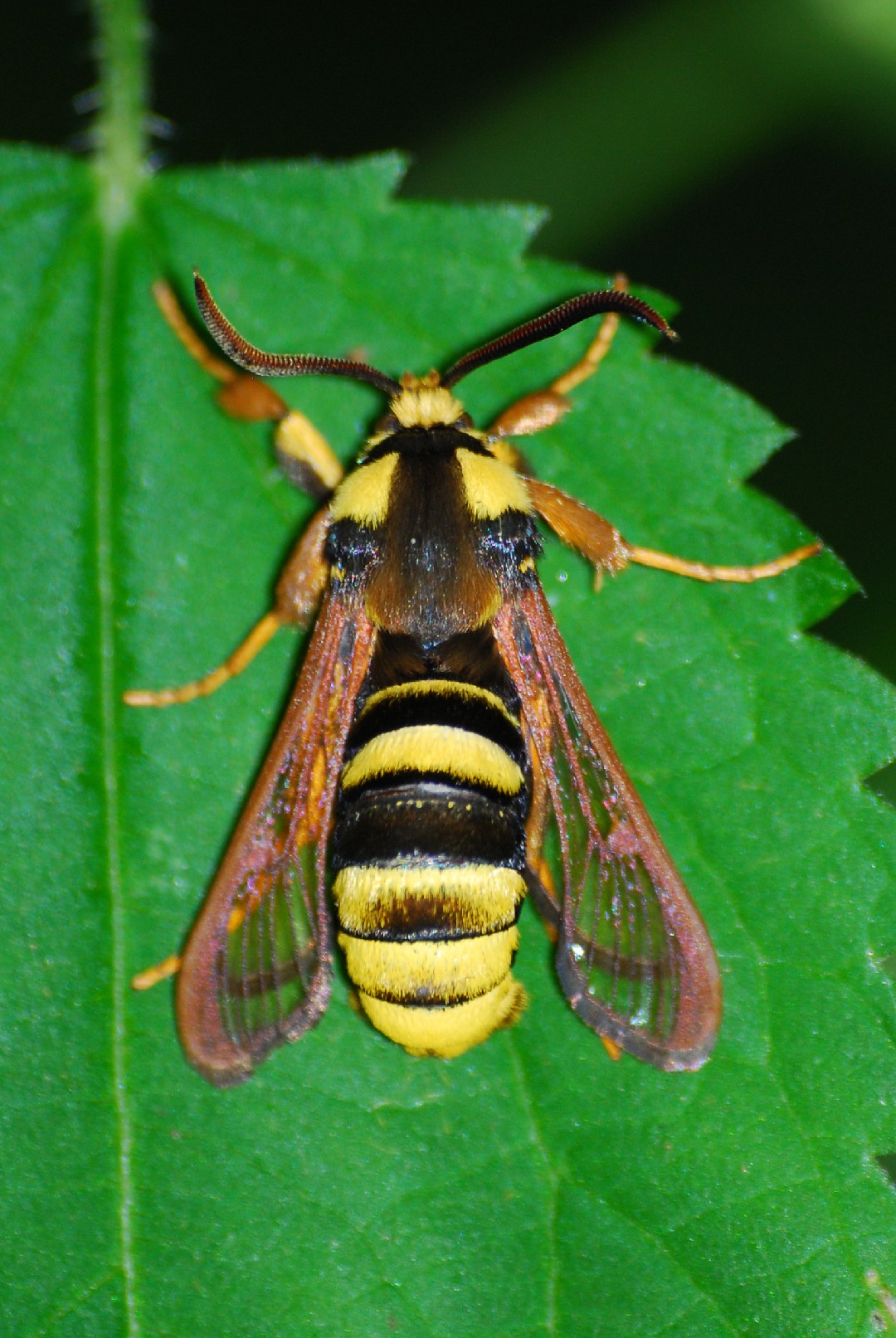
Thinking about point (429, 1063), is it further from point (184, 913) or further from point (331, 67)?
point (331, 67)

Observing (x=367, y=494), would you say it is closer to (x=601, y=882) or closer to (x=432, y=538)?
(x=432, y=538)

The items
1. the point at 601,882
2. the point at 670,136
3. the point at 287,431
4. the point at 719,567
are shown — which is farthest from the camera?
the point at 670,136

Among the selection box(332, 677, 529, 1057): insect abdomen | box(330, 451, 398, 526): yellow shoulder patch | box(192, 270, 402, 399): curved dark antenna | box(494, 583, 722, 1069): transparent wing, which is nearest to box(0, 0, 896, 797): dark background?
box(192, 270, 402, 399): curved dark antenna

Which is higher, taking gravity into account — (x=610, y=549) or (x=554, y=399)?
(x=554, y=399)

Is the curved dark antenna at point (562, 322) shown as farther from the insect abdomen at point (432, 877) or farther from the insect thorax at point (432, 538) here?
the insect abdomen at point (432, 877)

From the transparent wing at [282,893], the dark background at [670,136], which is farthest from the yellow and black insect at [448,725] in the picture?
the dark background at [670,136]

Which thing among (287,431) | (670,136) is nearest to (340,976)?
(287,431)

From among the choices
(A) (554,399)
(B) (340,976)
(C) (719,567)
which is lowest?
(B) (340,976)

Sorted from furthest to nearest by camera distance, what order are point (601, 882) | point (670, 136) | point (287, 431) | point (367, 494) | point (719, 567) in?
point (670, 136) < point (287, 431) < point (719, 567) < point (367, 494) < point (601, 882)
